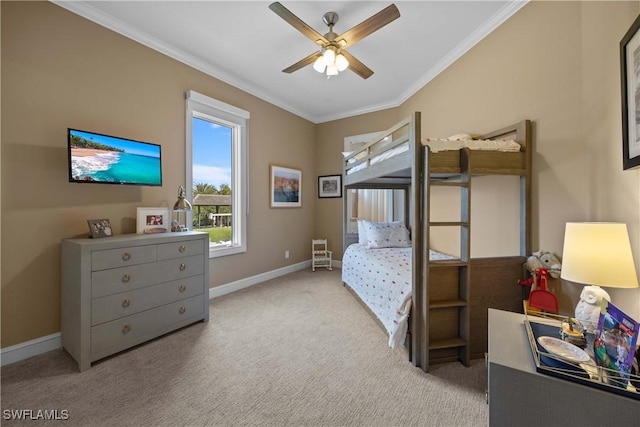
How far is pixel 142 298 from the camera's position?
2.16 metres

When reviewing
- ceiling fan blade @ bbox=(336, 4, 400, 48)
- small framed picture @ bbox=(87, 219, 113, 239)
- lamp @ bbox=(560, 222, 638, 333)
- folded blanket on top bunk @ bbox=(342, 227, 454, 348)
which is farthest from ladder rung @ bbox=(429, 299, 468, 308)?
small framed picture @ bbox=(87, 219, 113, 239)

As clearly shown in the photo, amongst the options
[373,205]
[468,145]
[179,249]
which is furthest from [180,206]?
[373,205]

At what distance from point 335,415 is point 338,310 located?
150 centimetres

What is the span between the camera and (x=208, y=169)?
3.43 metres

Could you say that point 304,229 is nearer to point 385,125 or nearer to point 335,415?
point 385,125

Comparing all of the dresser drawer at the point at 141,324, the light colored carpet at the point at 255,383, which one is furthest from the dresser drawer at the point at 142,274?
the light colored carpet at the point at 255,383

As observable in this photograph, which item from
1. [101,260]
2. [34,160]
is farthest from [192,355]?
[34,160]

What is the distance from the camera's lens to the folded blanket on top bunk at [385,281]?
2.02 m

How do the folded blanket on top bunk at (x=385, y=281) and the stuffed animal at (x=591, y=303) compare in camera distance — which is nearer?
the stuffed animal at (x=591, y=303)

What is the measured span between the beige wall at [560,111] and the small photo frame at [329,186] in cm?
241

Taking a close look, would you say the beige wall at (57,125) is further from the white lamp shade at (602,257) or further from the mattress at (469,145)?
the white lamp shade at (602,257)

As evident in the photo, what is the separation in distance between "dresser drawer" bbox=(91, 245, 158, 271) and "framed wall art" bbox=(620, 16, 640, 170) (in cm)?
318

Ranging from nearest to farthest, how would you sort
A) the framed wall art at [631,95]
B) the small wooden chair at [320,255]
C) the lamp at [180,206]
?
1. the framed wall art at [631,95]
2. the lamp at [180,206]
3. the small wooden chair at [320,255]

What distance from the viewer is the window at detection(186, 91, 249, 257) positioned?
3172mm
